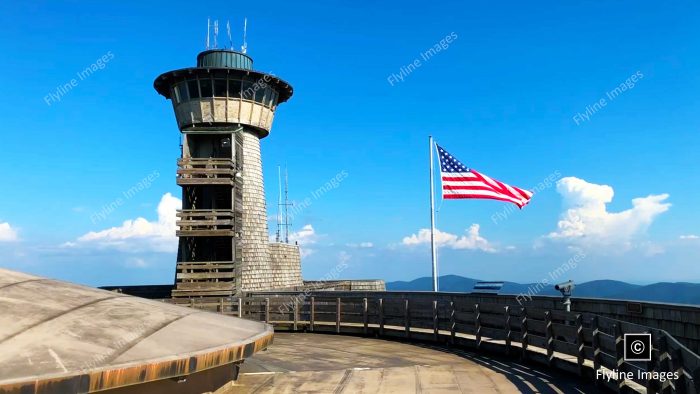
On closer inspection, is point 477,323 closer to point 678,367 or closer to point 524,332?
point 524,332

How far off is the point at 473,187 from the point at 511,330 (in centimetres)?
1014

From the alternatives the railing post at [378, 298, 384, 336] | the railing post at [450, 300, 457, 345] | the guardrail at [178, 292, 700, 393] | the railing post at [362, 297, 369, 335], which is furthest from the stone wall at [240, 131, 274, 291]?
the railing post at [450, 300, 457, 345]

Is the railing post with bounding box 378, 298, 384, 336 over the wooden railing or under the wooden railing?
under

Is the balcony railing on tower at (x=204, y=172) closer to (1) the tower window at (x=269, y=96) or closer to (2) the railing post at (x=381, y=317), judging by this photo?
(1) the tower window at (x=269, y=96)

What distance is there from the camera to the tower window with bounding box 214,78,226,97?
110ft

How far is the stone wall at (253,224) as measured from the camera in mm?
32719

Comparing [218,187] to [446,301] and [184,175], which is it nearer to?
[184,175]

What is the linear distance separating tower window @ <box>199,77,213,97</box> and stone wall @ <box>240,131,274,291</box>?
10.8 feet

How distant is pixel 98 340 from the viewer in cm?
579

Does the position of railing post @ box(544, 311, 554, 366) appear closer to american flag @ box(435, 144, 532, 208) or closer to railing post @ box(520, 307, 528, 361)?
railing post @ box(520, 307, 528, 361)

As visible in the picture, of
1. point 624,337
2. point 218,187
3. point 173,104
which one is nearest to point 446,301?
point 624,337

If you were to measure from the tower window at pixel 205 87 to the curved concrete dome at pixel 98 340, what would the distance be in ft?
88.1

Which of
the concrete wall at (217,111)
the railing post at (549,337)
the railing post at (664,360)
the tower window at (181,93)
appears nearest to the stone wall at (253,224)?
the concrete wall at (217,111)

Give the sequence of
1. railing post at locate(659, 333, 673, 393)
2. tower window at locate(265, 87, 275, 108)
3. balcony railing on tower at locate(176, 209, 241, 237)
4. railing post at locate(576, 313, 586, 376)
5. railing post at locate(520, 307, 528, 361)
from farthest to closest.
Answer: tower window at locate(265, 87, 275, 108) < balcony railing on tower at locate(176, 209, 241, 237) < railing post at locate(520, 307, 528, 361) < railing post at locate(576, 313, 586, 376) < railing post at locate(659, 333, 673, 393)
